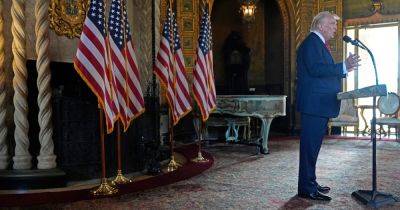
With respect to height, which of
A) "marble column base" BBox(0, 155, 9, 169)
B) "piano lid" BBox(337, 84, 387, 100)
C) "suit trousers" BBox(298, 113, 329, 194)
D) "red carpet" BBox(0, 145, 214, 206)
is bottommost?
"red carpet" BBox(0, 145, 214, 206)

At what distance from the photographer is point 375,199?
156 inches

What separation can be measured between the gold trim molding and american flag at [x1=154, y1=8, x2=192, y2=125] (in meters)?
1.31

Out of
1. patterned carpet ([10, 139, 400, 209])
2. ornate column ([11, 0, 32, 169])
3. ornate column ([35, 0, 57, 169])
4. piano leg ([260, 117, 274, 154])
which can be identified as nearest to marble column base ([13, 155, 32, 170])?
ornate column ([11, 0, 32, 169])

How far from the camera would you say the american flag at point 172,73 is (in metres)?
6.09

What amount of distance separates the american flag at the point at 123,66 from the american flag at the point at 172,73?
803mm

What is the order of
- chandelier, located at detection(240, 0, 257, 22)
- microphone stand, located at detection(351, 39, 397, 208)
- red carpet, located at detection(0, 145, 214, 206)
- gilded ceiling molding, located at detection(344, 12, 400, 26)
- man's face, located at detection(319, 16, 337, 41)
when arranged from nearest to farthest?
1. microphone stand, located at detection(351, 39, 397, 208)
2. man's face, located at detection(319, 16, 337, 41)
3. red carpet, located at detection(0, 145, 214, 206)
4. chandelier, located at detection(240, 0, 257, 22)
5. gilded ceiling molding, located at detection(344, 12, 400, 26)

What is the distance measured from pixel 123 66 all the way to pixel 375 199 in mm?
3293

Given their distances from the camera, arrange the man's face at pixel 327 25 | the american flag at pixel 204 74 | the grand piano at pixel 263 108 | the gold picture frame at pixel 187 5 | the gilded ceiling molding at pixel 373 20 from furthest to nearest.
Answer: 1. the gilded ceiling molding at pixel 373 20
2. the gold picture frame at pixel 187 5
3. the grand piano at pixel 263 108
4. the american flag at pixel 204 74
5. the man's face at pixel 327 25

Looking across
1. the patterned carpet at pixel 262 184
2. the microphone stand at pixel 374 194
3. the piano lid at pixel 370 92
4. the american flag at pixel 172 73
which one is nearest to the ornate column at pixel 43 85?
the patterned carpet at pixel 262 184

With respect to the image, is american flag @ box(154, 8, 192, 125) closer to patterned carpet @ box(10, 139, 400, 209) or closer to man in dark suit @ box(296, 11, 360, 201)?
patterned carpet @ box(10, 139, 400, 209)

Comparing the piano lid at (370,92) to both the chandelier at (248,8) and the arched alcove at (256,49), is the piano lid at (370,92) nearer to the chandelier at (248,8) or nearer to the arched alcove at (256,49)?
the chandelier at (248,8)

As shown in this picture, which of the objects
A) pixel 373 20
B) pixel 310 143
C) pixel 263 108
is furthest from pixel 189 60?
pixel 310 143

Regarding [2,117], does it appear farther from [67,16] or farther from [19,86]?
[67,16]

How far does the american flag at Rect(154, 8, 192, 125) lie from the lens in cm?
609
